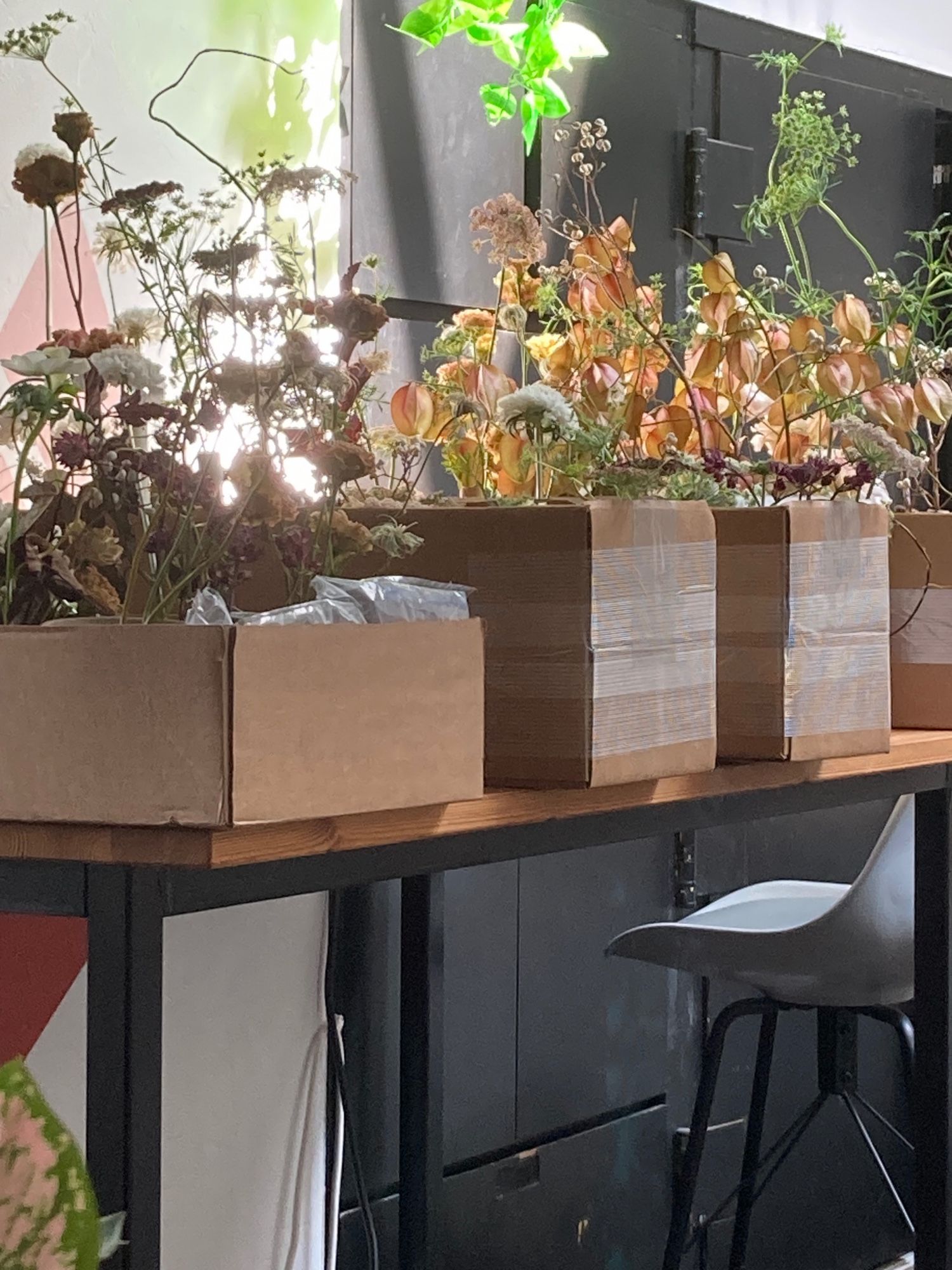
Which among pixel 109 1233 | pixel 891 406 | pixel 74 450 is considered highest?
pixel 891 406

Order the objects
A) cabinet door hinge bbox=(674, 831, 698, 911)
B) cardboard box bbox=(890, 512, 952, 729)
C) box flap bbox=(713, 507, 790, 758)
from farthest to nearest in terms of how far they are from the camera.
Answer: cabinet door hinge bbox=(674, 831, 698, 911), cardboard box bbox=(890, 512, 952, 729), box flap bbox=(713, 507, 790, 758)

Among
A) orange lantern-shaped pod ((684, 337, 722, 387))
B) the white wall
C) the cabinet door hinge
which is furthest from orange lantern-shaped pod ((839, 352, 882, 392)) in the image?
the white wall

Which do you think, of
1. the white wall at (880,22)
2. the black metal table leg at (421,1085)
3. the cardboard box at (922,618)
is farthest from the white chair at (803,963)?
the white wall at (880,22)

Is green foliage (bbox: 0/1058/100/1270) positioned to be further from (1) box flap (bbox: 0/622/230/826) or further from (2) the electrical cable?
(2) the electrical cable

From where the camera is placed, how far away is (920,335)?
3.09 metres

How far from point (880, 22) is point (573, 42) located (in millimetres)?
992

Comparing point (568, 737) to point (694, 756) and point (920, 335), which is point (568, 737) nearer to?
point (694, 756)

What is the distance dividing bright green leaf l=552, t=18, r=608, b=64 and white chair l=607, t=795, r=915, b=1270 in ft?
3.50

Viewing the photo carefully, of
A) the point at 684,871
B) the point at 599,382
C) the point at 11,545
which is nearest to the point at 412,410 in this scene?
the point at 599,382

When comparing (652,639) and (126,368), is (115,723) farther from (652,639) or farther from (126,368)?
(652,639)

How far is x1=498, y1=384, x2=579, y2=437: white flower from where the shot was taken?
49.4 inches

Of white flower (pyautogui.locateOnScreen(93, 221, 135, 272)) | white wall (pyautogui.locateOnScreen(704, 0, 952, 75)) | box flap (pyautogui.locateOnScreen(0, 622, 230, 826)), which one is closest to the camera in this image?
box flap (pyautogui.locateOnScreen(0, 622, 230, 826))

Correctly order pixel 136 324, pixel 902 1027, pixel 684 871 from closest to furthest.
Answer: pixel 136 324 < pixel 902 1027 < pixel 684 871

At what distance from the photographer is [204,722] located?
3.11 feet
